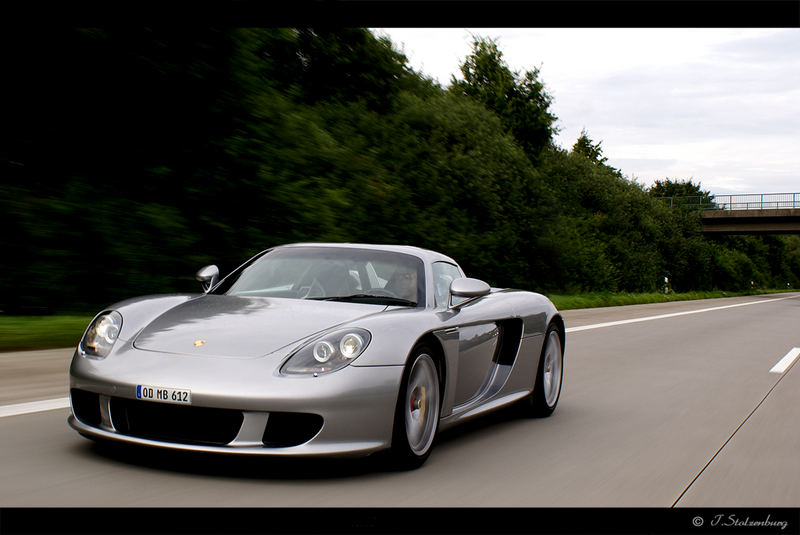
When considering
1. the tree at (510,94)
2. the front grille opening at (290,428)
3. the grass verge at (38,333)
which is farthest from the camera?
the tree at (510,94)

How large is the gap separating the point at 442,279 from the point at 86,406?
95.6 inches

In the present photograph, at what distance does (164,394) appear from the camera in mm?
3893

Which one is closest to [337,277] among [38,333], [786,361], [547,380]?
[547,380]

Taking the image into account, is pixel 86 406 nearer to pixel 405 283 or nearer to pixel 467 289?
pixel 405 283

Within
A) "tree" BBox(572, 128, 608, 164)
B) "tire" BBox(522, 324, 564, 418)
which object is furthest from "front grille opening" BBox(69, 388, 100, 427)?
"tree" BBox(572, 128, 608, 164)

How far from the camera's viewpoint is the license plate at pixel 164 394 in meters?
3.87

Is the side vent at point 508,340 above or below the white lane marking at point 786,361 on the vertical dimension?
above

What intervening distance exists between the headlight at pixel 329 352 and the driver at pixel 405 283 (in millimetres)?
914

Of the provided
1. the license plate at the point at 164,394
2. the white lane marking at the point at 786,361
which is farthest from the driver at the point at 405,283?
the white lane marking at the point at 786,361

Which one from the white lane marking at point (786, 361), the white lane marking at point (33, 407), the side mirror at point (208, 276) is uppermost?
the side mirror at point (208, 276)

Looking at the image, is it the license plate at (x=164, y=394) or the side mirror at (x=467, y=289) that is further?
the side mirror at (x=467, y=289)

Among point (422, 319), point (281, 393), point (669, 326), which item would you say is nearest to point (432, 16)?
point (669, 326)

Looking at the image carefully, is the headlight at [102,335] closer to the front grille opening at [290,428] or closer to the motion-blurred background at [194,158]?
the front grille opening at [290,428]
